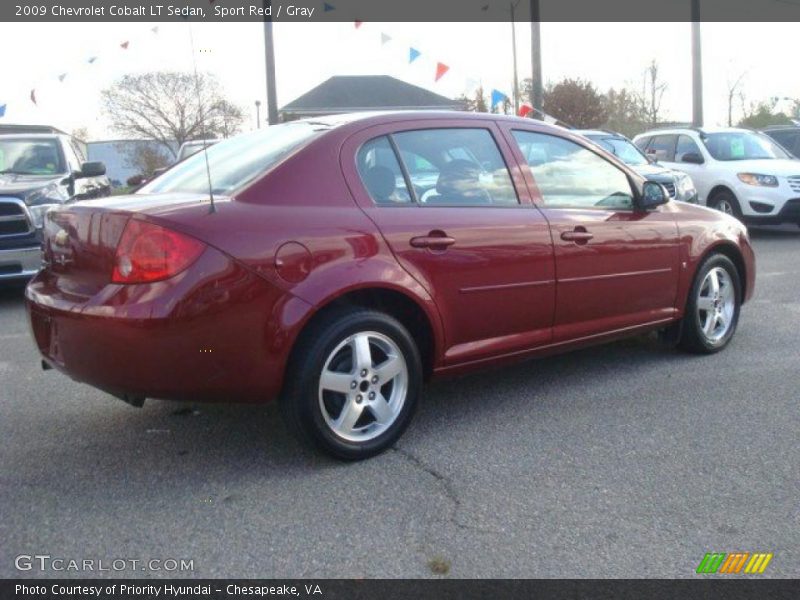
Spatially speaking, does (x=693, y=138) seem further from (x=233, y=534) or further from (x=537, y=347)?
(x=233, y=534)

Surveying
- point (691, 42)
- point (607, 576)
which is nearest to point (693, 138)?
point (691, 42)

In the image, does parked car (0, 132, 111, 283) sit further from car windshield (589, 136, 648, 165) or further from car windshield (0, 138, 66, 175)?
car windshield (589, 136, 648, 165)

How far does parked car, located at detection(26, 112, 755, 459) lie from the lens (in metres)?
3.35

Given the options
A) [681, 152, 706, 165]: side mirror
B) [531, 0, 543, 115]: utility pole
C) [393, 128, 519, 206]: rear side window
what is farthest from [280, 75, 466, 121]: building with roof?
[393, 128, 519, 206]: rear side window

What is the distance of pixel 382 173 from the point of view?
3.99 meters

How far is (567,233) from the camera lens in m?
4.51

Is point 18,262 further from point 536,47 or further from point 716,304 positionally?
point 536,47

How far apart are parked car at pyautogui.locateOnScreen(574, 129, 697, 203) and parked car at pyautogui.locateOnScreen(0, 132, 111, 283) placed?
22.0 ft

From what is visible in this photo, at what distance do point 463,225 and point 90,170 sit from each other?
612 cm

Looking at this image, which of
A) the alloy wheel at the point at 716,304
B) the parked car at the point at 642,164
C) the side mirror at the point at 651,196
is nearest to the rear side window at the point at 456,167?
the side mirror at the point at 651,196

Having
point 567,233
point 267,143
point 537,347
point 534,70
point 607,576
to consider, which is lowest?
point 607,576

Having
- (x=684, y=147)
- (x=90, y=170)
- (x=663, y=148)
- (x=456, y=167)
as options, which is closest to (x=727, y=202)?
(x=684, y=147)
